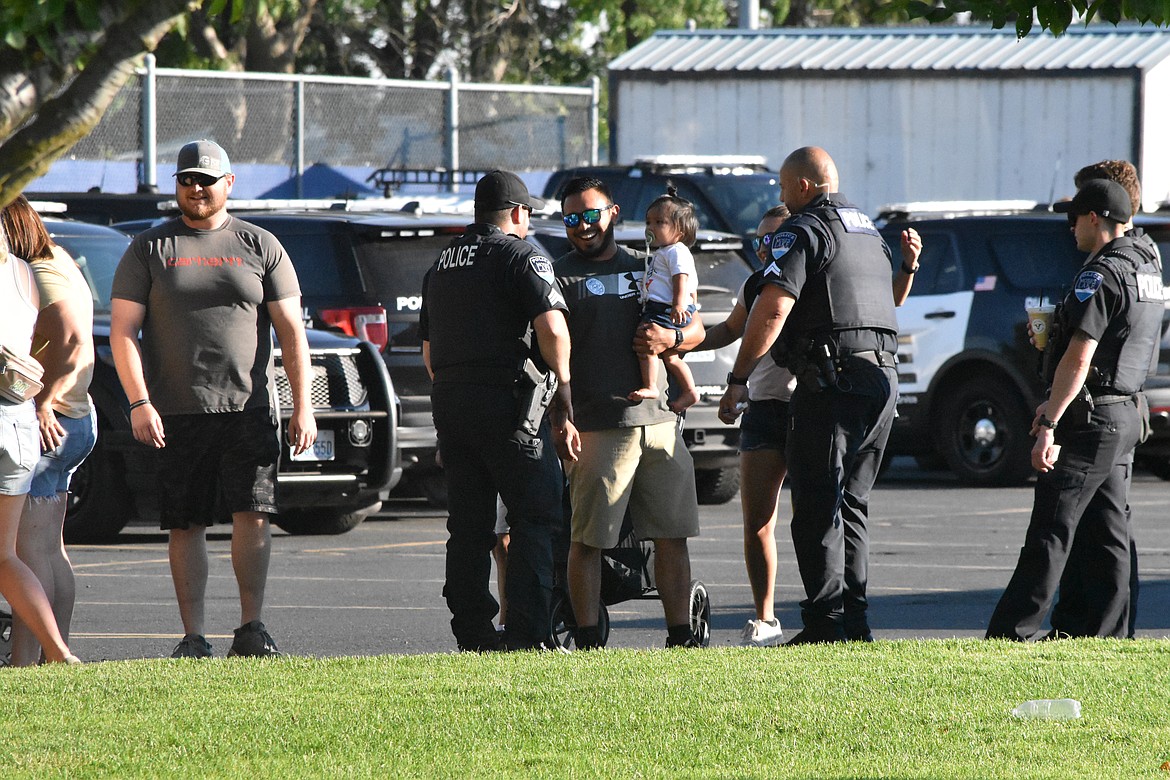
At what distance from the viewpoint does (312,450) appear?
1095 cm

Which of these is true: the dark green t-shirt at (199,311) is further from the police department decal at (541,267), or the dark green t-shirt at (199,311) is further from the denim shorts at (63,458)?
the police department decal at (541,267)

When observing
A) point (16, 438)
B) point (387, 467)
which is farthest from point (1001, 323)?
point (16, 438)

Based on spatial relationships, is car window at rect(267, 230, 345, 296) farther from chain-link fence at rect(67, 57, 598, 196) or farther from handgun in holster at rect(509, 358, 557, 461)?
chain-link fence at rect(67, 57, 598, 196)

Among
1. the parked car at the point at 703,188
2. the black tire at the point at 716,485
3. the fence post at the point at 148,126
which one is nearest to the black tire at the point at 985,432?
the black tire at the point at 716,485

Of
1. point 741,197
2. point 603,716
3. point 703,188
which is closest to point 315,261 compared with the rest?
point 703,188

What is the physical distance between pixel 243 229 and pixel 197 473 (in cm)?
93

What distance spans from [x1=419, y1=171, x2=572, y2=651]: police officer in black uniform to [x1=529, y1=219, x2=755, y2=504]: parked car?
15.9 ft

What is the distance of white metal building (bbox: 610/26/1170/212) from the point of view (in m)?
20.2

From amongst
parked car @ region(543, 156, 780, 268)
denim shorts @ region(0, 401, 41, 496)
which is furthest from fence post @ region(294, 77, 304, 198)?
denim shorts @ region(0, 401, 41, 496)

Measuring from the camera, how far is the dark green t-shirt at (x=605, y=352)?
23.9 ft

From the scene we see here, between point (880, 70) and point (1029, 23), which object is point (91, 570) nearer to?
point (1029, 23)

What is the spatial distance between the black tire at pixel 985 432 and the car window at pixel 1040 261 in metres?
0.77

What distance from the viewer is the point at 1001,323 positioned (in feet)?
46.8

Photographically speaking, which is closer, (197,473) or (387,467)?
(197,473)
